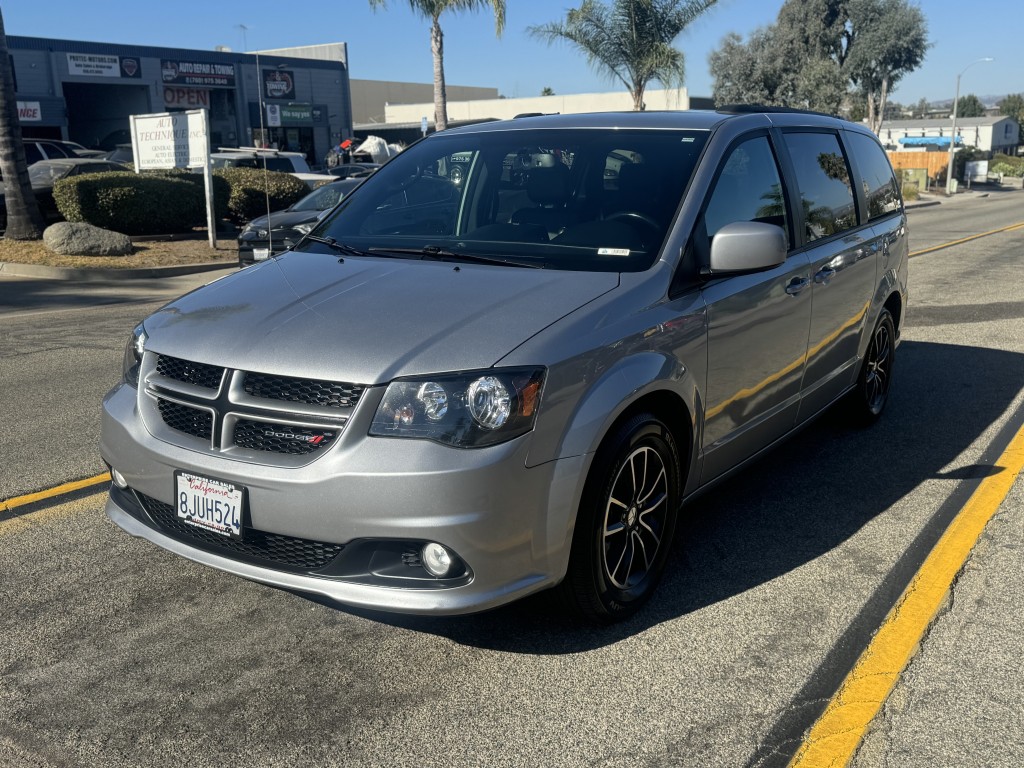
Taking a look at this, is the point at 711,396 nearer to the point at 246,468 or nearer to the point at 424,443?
the point at 424,443

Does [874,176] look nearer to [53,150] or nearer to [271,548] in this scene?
[271,548]

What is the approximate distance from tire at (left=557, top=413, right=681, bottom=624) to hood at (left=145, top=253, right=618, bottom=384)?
528mm

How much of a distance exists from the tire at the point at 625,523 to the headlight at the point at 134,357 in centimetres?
176

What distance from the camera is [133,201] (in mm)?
18328

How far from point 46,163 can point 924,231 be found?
19.9 m

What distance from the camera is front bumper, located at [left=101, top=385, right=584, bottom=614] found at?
3.04 meters

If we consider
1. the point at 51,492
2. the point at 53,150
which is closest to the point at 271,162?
the point at 53,150

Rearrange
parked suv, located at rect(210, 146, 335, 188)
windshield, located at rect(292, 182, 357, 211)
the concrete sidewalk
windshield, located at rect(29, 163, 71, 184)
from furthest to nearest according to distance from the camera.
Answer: parked suv, located at rect(210, 146, 335, 188) → windshield, located at rect(29, 163, 71, 184) → windshield, located at rect(292, 182, 357, 211) → the concrete sidewalk

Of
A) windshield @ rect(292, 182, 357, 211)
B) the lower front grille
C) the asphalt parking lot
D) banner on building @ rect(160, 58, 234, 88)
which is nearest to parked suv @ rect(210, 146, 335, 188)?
windshield @ rect(292, 182, 357, 211)

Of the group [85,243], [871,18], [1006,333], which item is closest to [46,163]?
[85,243]

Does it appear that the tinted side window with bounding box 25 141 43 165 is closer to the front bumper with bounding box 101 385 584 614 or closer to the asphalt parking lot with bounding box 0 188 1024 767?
the asphalt parking lot with bounding box 0 188 1024 767

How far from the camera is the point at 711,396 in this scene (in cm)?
407

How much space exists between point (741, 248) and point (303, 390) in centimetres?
183

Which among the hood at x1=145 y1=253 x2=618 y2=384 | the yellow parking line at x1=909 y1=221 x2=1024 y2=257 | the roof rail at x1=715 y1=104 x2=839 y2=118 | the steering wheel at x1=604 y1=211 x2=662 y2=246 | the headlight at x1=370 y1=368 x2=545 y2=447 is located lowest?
the yellow parking line at x1=909 y1=221 x2=1024 y2=257
